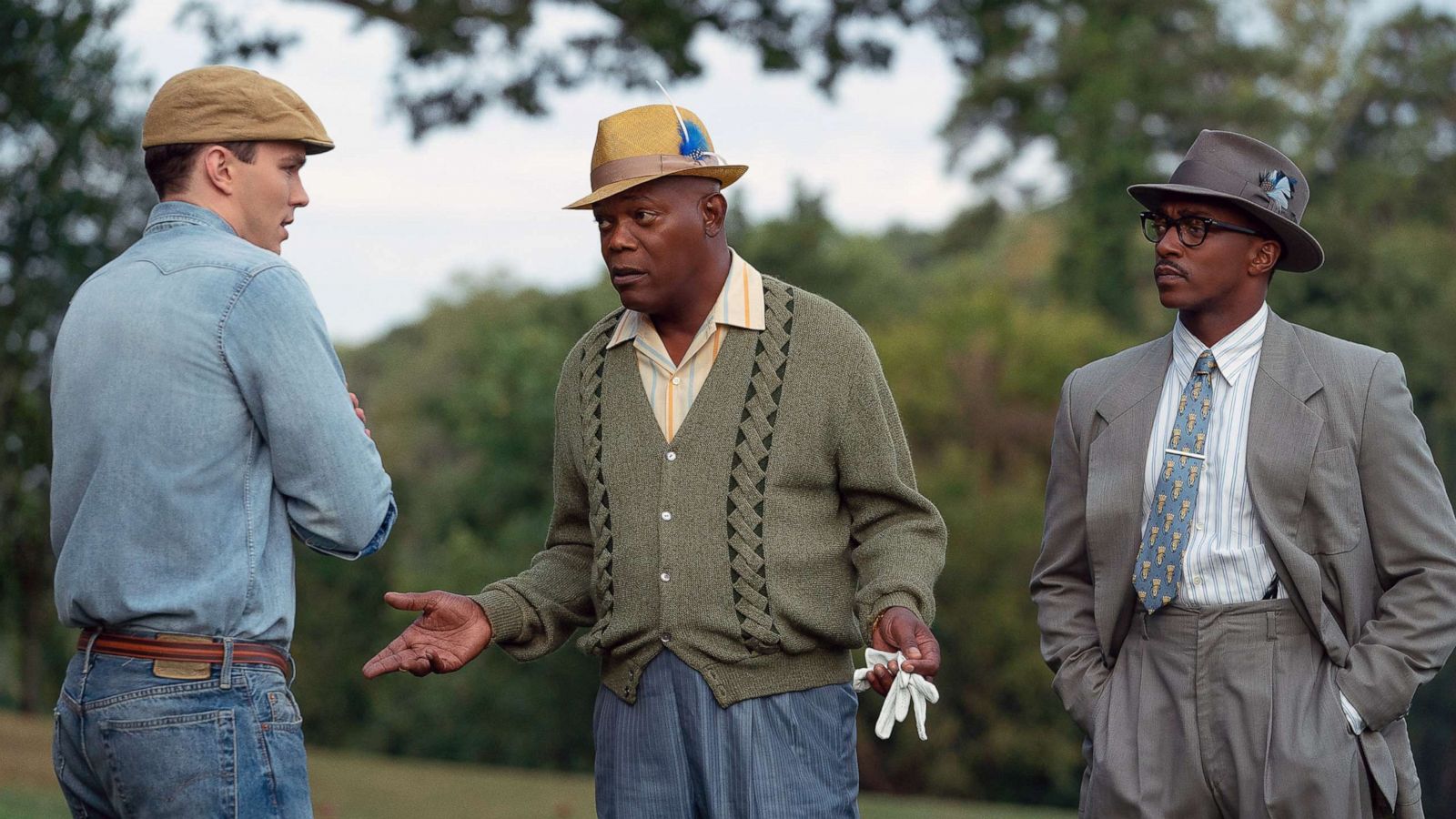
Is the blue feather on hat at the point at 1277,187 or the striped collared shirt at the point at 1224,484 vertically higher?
the blue feather on hat at the point at 1277,187

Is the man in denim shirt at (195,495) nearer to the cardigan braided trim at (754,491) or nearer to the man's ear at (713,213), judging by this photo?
the cardigan braided trim at (754,491)

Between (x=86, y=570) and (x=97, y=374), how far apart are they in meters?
0.42

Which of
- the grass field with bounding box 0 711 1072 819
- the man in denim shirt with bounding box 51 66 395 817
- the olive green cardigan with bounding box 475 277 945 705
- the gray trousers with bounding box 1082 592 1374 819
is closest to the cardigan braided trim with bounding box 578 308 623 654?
the olive green cardigan with bounding box 475 277 945 705

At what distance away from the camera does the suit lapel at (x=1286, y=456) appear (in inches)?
169

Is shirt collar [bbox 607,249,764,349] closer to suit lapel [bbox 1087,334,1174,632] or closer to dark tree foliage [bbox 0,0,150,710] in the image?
suit lapel [bbox 1087,334,1174,632]

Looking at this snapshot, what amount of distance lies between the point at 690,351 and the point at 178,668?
1.56 metres

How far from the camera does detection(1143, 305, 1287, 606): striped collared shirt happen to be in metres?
4.38

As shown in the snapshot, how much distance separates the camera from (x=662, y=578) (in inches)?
170

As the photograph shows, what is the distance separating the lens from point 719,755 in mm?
4230

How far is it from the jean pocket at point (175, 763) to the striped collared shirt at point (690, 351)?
1438mm

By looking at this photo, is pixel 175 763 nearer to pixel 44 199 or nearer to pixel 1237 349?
pixel 1237 349

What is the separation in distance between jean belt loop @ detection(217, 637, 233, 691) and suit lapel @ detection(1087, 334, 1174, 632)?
2286mm

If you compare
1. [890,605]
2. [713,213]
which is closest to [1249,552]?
[890,605]

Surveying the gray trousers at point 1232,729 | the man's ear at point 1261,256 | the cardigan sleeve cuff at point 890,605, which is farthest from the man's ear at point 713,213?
the gray trousers at point 1232,729
